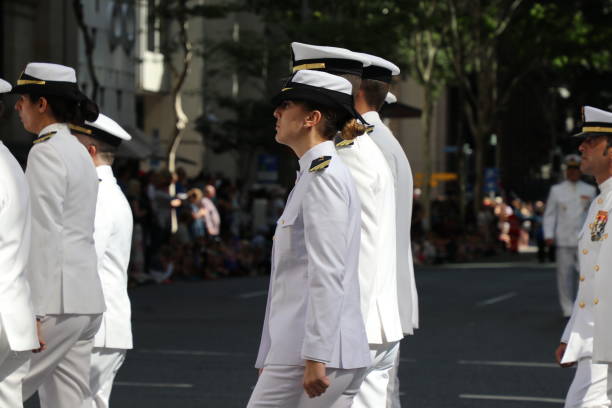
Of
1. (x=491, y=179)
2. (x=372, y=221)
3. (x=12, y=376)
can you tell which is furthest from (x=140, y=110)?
(x=12, y=376)

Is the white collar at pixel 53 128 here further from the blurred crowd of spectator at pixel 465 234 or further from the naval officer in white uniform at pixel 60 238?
the blurred crowd of spectator at pixel 465 234

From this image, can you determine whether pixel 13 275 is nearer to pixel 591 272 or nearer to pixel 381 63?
pixel 381 63

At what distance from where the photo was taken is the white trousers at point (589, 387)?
23.6 feet

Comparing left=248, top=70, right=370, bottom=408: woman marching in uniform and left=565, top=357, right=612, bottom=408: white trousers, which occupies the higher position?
left=248, top=70, right=370, bottom=408: woman marching in uniform

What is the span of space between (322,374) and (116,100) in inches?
2079

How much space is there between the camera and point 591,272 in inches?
293

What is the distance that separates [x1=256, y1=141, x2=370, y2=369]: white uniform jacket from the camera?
16.8 ft

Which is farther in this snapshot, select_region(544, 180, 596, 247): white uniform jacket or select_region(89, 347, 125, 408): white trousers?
select_region(544, 180, 596, 247): white uniform jacket

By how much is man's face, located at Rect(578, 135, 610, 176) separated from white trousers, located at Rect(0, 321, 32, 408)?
307cm

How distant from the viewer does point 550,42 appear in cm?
3800

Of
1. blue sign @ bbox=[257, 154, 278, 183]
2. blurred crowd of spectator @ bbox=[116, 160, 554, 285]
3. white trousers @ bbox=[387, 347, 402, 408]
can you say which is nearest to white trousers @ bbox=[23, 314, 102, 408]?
white trousers @ bbox=[387, 347, 402, 408]

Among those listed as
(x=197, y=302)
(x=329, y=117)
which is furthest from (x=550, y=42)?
(x=329, y=117)

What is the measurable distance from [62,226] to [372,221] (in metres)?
1.39

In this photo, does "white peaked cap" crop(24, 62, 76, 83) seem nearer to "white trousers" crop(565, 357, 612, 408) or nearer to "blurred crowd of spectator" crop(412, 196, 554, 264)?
"white trousers" crop(565, 357, 612, 408)
